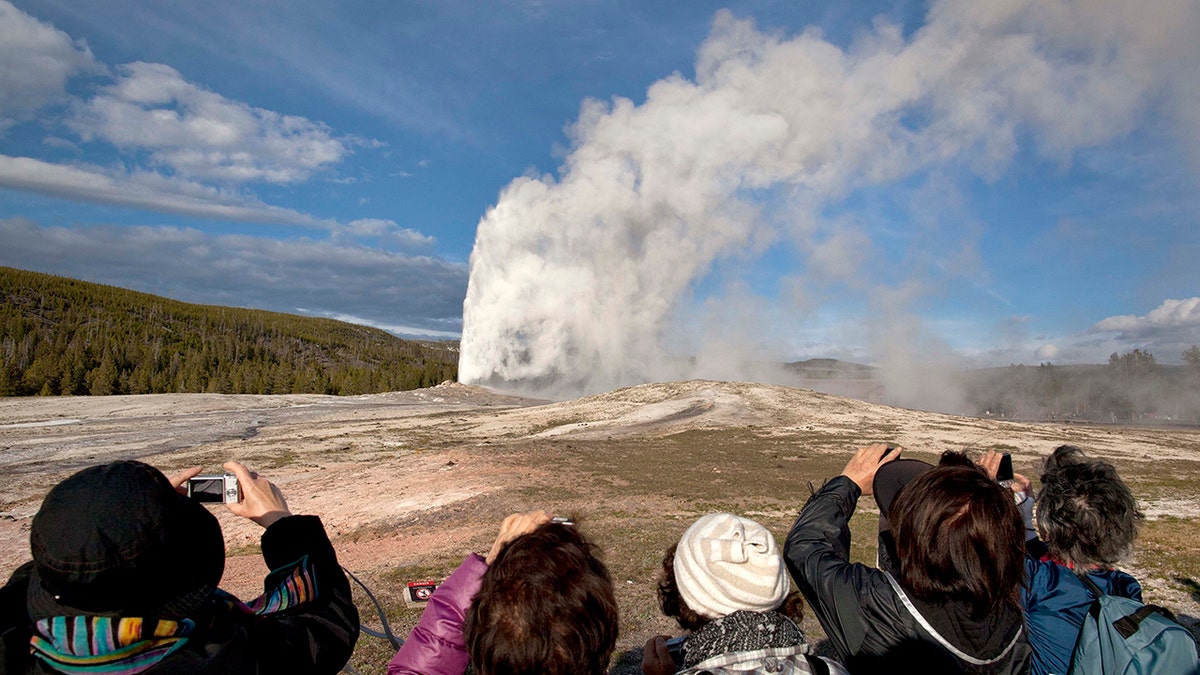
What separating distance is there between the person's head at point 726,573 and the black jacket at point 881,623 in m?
0.23

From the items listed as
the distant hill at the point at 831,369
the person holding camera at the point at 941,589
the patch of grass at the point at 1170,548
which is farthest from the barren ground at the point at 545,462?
the distant hill at the point at 831,369

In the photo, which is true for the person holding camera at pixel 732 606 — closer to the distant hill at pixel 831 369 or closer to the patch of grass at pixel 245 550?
the patch of grass at pixel 245 550

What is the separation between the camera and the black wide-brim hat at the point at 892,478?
2465 mm

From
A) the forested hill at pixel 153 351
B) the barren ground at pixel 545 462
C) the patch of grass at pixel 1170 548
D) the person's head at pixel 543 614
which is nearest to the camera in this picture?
the person's head at pixel 543 614

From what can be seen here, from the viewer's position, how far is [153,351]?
225 feet

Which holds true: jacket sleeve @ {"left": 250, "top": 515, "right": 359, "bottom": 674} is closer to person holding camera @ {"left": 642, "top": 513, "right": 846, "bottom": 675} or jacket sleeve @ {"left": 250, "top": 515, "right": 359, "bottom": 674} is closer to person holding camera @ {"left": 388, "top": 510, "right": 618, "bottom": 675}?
person holding camera @ {"left": 388, "top": 510, "right": 618, "bottom": 675}

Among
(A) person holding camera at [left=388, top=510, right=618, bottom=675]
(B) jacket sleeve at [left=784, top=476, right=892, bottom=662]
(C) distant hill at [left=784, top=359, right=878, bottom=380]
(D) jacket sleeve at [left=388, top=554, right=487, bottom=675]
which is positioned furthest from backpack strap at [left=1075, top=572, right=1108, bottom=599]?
(C) distant hill at [left=784, top=359, right=878, bottom=380]

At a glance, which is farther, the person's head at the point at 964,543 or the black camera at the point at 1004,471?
the black camera at the point at 1004,471

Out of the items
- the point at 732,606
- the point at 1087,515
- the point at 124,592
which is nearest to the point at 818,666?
the point at 732,606

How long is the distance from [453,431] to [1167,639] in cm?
2446

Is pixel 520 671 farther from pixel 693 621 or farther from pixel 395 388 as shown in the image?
pixel 395 388

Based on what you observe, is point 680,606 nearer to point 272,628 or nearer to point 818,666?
point 818,666

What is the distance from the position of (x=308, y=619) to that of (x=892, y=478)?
207cm

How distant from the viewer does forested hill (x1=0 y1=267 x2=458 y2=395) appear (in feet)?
173
